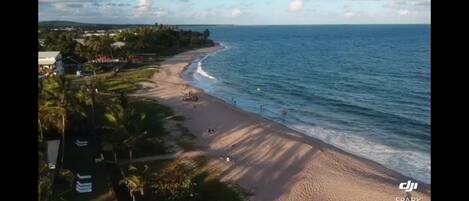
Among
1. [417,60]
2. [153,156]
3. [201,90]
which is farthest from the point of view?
[417,60]

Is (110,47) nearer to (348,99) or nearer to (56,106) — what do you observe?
(348,99)

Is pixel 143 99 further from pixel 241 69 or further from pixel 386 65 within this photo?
pixel 386 65

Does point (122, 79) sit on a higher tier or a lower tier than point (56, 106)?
higher

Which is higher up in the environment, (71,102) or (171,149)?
(71,102)

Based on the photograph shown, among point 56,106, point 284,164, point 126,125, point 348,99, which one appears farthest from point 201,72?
point 126,125

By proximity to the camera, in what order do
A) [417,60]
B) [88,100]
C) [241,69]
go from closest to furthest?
1. [88,100]
2. [241,69]
3. [417,60]

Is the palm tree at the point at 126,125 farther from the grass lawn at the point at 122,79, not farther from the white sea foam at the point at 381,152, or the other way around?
the grass lawn at the point at 122,79
